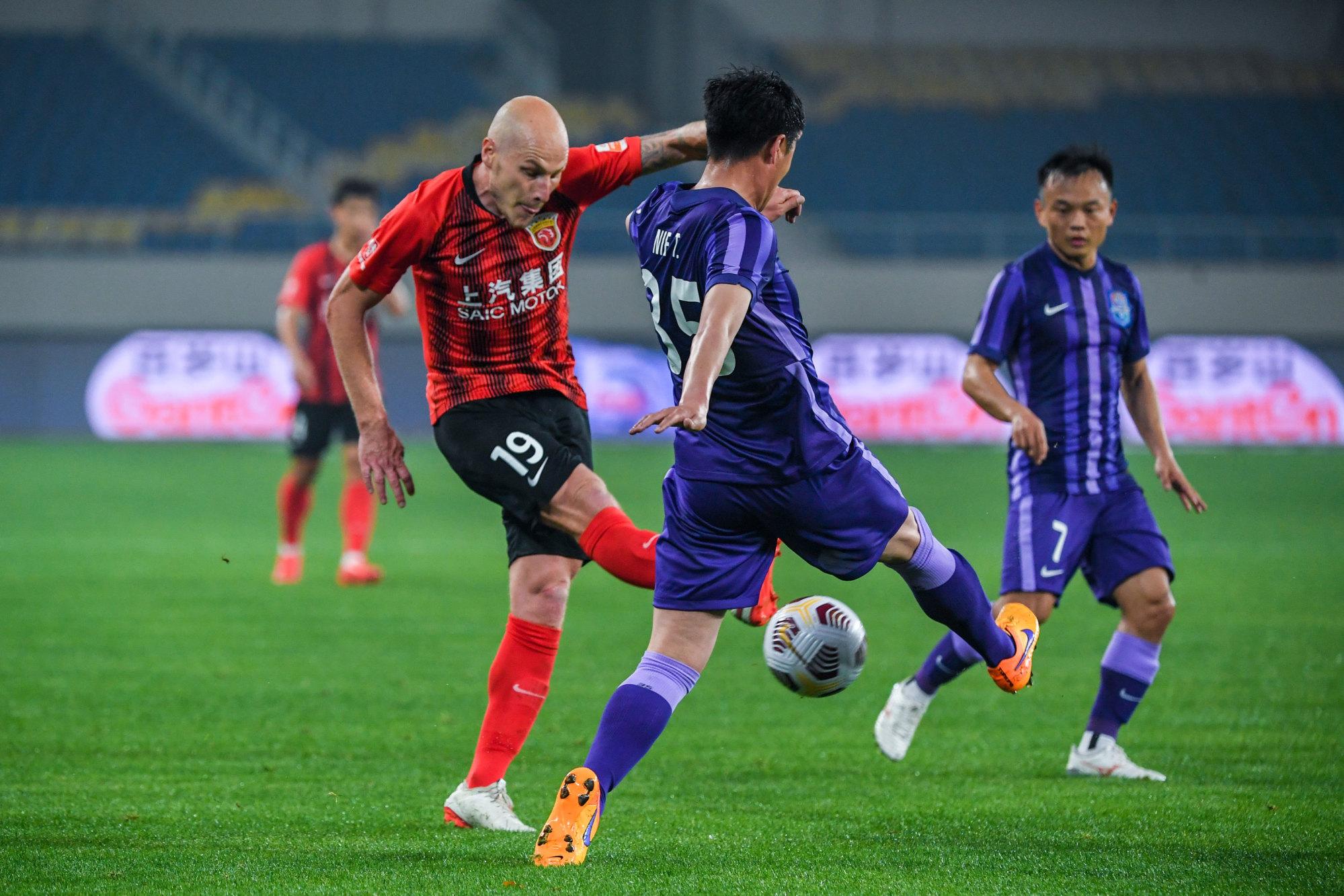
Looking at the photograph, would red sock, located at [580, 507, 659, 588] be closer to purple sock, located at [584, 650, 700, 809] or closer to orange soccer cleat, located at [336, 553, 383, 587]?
purple sock, located at [584, 650, 700, 809]

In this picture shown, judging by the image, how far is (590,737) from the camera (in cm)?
517

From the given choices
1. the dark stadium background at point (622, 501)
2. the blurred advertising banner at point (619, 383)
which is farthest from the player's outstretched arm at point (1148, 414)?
the blurred advertising banner at point (619, 383)

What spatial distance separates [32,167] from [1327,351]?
22529mm

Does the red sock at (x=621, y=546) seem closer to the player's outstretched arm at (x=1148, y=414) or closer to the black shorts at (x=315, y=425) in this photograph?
the player's outstretched arm at (x=1148, y=414)

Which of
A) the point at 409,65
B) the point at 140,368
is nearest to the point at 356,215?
the point at 140,368

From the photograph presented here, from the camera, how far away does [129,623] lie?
25.2 ft

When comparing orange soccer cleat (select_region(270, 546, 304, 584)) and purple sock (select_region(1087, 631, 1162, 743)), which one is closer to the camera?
purple sock (select_region(1087, 631, 1162, 743))

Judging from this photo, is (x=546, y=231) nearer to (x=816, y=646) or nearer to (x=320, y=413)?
(x=816, y=646)

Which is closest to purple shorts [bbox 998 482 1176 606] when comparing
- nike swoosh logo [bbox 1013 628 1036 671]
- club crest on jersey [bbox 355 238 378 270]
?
nike swoosh logo [bbox 1013 628 1036 671]

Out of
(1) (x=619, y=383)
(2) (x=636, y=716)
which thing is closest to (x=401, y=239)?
(2) (x=636, y=716)

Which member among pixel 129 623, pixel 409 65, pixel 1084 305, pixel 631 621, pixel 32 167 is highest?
pixel 409 65

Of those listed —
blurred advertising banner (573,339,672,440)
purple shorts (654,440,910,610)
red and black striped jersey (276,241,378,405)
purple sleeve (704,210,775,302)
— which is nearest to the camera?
purple sleeve (704,210,775,302)

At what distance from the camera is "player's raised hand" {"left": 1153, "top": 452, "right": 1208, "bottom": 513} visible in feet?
15.7

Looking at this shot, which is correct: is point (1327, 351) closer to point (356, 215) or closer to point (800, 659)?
point (356, 215)
